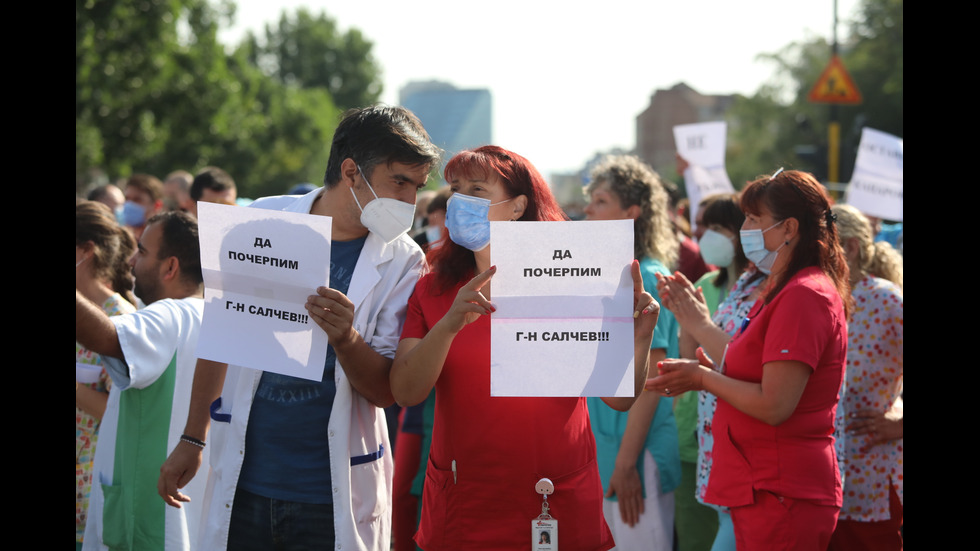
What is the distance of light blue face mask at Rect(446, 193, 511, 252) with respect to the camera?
2.73 metres

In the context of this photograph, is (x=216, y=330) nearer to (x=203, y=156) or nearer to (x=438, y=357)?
(x=438, y=357)

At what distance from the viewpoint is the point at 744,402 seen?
320 cm

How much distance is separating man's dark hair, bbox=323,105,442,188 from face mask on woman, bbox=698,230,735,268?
2170 mm

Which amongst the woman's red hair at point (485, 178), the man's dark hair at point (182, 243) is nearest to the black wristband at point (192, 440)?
the man's dark hair at point (182, 243)

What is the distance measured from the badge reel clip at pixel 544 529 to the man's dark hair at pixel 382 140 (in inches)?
43.0

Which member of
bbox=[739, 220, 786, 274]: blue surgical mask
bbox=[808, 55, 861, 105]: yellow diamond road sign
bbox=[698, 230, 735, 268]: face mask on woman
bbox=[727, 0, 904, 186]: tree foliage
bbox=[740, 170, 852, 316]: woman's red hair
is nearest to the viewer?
bbox=[740, 170, 852, 316]: woman's red hair

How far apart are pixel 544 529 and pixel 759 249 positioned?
1488 mm

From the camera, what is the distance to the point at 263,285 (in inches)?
107

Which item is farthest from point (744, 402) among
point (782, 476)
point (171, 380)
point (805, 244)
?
point (171, 380)

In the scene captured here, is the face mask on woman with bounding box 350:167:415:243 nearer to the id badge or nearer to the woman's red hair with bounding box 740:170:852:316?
the id badge

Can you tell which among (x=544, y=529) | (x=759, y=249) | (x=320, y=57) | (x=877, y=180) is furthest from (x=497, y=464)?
(x=320, y=57)

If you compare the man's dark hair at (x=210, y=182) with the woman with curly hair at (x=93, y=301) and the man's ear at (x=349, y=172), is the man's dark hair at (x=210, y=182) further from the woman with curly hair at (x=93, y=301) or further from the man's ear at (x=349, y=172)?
the man's ear at (x=349, y=172)

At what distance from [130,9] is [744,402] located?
22.8m

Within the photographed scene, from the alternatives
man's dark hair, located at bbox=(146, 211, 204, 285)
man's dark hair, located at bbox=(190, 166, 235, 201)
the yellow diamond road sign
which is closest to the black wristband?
man's dark hair, located at bbox=(146, 211, 204, 285)
